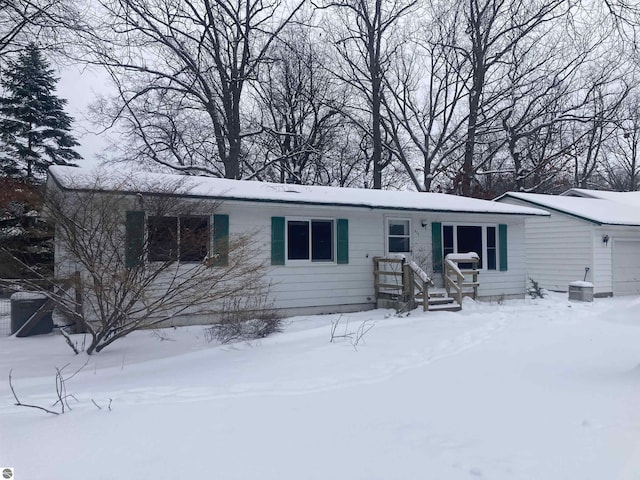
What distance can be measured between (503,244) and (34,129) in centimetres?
2256

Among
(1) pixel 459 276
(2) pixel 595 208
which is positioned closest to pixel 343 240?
(1) pixel 459 276

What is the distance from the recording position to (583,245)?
16.2 m

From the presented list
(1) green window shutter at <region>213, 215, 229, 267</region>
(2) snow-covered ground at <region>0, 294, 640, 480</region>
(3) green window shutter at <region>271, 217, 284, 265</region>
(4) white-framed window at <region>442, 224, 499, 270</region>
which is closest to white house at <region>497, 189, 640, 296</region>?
(4) white-framed window at <region>442, 224, 499, 270</region>

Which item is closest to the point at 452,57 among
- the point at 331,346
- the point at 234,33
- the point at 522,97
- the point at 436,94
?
the point at 436,94

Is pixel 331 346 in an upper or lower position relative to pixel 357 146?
lower

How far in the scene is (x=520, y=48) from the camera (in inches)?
965

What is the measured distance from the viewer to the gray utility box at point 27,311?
351 inches

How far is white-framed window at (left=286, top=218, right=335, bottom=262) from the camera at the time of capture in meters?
11.8

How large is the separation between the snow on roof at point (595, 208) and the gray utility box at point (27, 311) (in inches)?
599

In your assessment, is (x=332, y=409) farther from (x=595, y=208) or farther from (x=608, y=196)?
(x=608, y=196)

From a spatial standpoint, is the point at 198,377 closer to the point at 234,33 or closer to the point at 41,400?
the point at 41,400

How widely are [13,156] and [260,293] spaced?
19.4 m

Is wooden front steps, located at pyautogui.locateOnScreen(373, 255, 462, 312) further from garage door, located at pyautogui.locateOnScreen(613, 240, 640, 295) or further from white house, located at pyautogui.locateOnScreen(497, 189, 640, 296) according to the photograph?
garage door, located at pyautogui.locateOnScreen(613, 240, 640, 295)

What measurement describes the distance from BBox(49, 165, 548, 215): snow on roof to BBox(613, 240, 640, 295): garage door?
14.2ft
